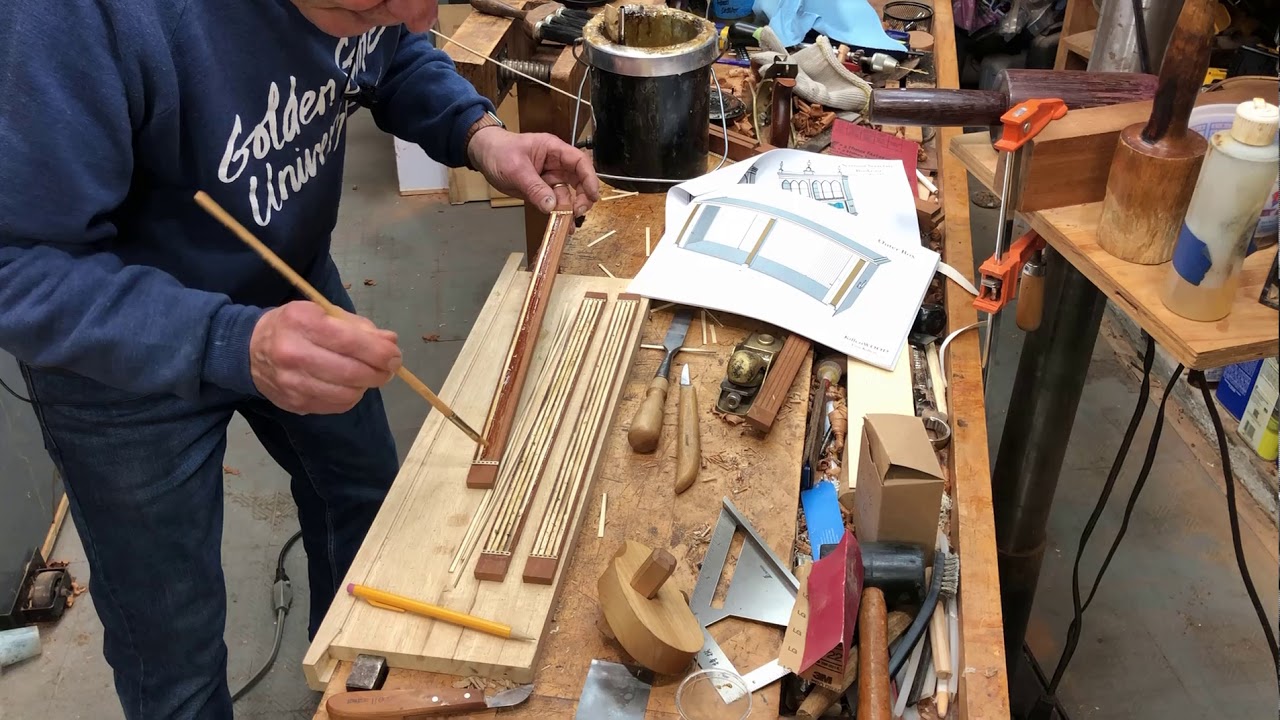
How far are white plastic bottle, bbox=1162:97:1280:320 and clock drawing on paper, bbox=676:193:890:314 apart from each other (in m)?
0.60

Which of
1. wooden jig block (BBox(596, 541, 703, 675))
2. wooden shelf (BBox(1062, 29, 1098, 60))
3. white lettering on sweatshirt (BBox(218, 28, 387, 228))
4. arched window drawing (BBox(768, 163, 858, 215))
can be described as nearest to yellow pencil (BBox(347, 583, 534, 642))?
wooden jig block (BBox(596, 541, 703, 675))

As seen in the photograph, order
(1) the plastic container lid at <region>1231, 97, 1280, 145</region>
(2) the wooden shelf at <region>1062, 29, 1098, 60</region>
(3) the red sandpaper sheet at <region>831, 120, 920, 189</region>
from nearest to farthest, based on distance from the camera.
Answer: (1) the plastic container lid at <region>1231, 97, 1280, 145</region>, (3) the red sandpaper sheet at <region>831, 120, 920, 189</region>, (2) the wooden shelf at <region>1062, 29, 1098, 60</region>

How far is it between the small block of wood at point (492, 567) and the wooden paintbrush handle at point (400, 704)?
14cm

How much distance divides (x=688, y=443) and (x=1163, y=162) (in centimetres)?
69

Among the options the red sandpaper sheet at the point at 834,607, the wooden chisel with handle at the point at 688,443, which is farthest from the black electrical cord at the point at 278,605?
the red sandpaper sheet at the point at 834,607

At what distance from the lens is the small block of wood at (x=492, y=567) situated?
3.67ft

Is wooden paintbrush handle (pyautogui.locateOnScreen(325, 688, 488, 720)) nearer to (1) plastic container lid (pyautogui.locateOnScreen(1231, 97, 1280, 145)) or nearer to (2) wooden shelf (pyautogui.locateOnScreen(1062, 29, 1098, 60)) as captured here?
(1) plastic container lid (pyautogui.locateOnScreen(1231, 97, 1280, 145))

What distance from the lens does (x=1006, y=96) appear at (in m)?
1.37

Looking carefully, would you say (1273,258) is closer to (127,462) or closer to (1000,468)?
(1000,468)

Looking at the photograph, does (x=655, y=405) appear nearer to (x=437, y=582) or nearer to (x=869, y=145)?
(x=437, y=582)

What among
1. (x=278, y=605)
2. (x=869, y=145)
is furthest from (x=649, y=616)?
(x=278, y=605)

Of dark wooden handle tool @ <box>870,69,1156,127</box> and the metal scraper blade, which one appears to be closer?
the metal scraper blade

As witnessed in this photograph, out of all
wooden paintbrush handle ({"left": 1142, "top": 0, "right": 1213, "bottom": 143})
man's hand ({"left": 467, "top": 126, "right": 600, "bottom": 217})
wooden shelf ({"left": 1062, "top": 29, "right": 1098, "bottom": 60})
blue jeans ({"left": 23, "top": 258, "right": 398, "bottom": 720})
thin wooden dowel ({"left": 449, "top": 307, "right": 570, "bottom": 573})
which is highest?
wooden paintbrush handle ({"left": 1142, "top": 0, "right": 1213, "bottom": 143})

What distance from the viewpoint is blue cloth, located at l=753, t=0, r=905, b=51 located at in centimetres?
250
